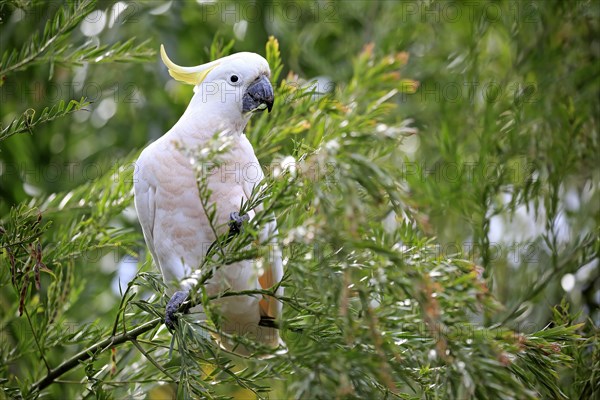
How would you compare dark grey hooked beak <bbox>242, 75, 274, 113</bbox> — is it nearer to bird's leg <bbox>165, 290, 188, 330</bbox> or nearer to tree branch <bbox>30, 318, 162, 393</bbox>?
bird's leg <bbox>165, 290, 188, 330</bbox>

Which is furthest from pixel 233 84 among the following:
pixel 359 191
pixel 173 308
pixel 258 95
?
pixel 173 308

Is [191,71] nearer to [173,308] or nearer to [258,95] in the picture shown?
[258,95]

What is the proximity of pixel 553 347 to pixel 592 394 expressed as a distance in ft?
2.02

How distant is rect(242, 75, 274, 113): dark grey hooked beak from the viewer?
207cm

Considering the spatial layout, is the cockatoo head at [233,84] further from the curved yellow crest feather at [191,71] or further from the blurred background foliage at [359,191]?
the blurred background foliage at [359,191]

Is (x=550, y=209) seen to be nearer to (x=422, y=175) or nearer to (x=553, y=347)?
(x=422, y=175)

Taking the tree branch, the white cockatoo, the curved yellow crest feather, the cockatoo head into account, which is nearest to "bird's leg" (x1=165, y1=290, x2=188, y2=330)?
the tree branch

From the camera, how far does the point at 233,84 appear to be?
2068 millimetres

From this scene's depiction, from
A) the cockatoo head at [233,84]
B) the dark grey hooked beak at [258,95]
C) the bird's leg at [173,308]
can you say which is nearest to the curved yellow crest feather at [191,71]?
the cockatoo head at [233,84]

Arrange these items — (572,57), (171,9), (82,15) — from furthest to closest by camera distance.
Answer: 1. (171,9)
2. (572,57)
3. (82,15)

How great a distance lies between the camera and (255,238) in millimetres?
1375

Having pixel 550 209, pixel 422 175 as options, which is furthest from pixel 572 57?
pixel 422 175

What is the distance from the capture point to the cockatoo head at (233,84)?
2059 millimetres

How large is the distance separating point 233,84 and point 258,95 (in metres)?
0.08
